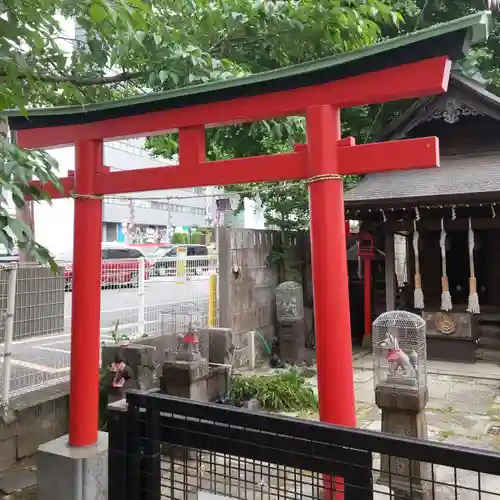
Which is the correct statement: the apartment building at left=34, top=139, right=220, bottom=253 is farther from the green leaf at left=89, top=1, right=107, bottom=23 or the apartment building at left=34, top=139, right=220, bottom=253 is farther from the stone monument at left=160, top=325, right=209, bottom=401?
the green leaf at left=89, top=1, right=107, bottom=23

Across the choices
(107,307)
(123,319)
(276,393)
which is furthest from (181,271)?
(276,393)

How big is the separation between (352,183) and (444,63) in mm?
10084

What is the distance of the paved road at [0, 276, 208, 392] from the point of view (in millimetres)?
6391

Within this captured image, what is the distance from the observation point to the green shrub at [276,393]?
7074 millimetres

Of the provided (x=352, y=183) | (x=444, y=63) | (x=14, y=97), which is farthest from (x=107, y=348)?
(x=352, y=183)

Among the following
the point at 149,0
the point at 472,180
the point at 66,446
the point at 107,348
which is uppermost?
the point at 149,0

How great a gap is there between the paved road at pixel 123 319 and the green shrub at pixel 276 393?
48.8 inches

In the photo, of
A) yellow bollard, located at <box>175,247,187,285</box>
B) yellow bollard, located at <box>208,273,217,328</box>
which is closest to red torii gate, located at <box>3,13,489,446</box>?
yellow bollard, located at <box>175,247,187,285</box>

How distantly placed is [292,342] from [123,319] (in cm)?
351

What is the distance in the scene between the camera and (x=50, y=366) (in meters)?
7.11

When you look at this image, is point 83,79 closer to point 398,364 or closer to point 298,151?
point 298,151

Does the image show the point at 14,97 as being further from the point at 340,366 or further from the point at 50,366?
the point at 50,366

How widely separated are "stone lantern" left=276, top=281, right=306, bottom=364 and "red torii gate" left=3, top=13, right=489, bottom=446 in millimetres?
5948

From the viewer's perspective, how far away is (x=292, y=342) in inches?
395
